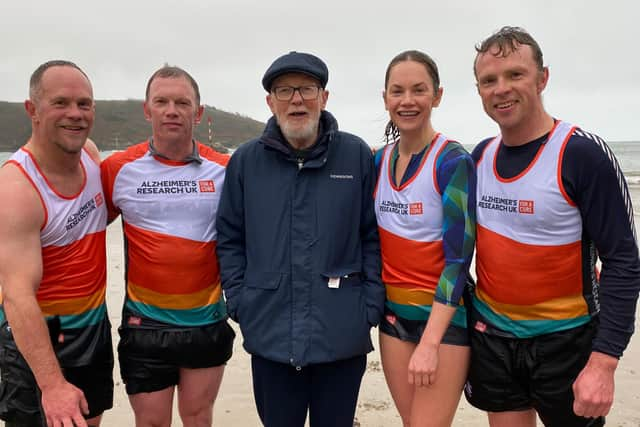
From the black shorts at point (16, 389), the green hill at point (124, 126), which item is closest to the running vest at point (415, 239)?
the black shorts at point (16, 389)

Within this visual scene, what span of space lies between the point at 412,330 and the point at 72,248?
6.55 ft

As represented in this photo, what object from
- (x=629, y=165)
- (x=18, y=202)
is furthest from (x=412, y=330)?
(x=629, y=165)

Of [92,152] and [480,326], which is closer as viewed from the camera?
[480,326]

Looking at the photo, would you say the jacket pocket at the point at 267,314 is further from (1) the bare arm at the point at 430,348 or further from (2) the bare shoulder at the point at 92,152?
(2) the bare shoulder at the point at 92,152

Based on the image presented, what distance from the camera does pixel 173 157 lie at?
120 inches

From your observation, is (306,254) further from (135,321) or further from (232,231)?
(135,321)

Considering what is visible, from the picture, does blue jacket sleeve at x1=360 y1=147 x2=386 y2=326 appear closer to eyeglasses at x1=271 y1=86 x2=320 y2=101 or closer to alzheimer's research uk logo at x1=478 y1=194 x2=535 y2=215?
eyeglasses at x1=271 y1=86 x2=320 y2=101

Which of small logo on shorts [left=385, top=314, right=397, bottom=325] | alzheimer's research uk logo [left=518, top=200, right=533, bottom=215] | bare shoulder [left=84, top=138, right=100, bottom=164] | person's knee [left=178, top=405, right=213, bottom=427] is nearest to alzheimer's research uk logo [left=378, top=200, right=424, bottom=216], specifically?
alzheimer's research uk logo [left=518, top=200, right=533, bottom=215]

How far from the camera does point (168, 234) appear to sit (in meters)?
2.93

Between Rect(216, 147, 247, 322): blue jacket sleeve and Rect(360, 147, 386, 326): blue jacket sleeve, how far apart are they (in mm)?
709

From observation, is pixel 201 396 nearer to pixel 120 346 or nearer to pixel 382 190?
pixel 120 346

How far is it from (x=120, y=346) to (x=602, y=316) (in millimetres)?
2730

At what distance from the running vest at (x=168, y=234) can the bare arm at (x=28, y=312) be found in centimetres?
63

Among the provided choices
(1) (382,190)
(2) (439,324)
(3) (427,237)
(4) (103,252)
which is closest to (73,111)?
(4) (103,252)
